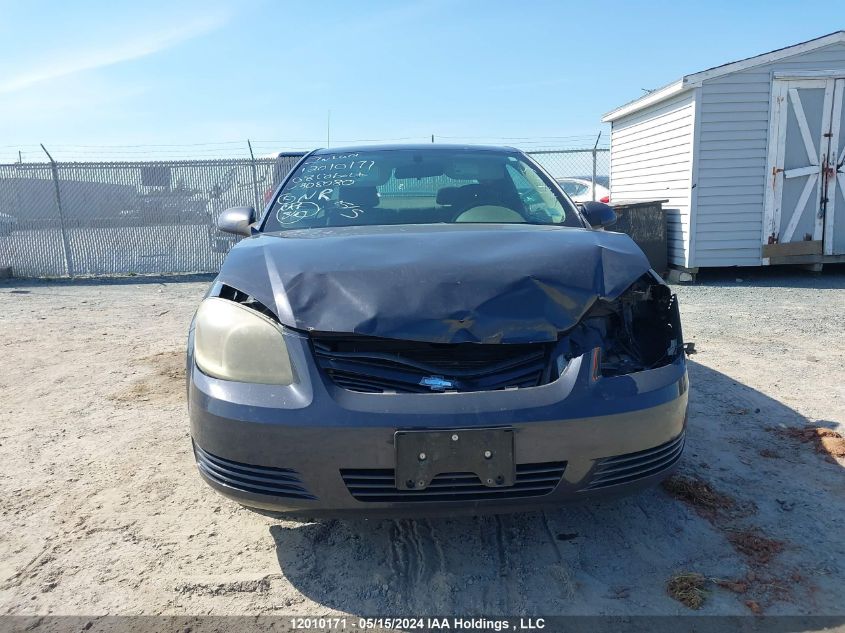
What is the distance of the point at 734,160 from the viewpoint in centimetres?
871

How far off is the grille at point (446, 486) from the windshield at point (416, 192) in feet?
4.83

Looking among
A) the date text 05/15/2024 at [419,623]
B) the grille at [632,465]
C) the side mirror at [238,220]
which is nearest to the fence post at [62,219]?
the side mirror at [238,220]

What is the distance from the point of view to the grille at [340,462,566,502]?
1.91 metres

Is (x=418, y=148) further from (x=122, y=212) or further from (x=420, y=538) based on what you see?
(x=122, y=212)

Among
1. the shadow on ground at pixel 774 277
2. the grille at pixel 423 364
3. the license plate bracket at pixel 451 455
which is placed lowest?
the shadow on ground at pixel 774 277

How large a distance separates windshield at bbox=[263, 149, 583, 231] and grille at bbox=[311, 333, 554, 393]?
1.11 metres

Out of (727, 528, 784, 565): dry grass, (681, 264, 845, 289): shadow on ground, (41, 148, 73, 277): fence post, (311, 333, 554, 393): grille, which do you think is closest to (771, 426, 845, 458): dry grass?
(727, 528, 784, 565): dry grass

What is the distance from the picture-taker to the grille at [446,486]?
1906 millimetres

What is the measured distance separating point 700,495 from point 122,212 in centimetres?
1123

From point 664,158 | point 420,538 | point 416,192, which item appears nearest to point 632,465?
point 420,538

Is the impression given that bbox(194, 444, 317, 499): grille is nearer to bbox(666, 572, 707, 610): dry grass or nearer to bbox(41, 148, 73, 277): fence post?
bbox(666, 572, 707, 610): dry grass

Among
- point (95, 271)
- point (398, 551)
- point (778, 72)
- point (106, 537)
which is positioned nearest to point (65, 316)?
point (95, 271)

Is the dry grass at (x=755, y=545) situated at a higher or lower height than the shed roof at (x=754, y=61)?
lower

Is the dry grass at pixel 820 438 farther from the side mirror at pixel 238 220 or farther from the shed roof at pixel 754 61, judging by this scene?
the shed roof at pixel 754 61
